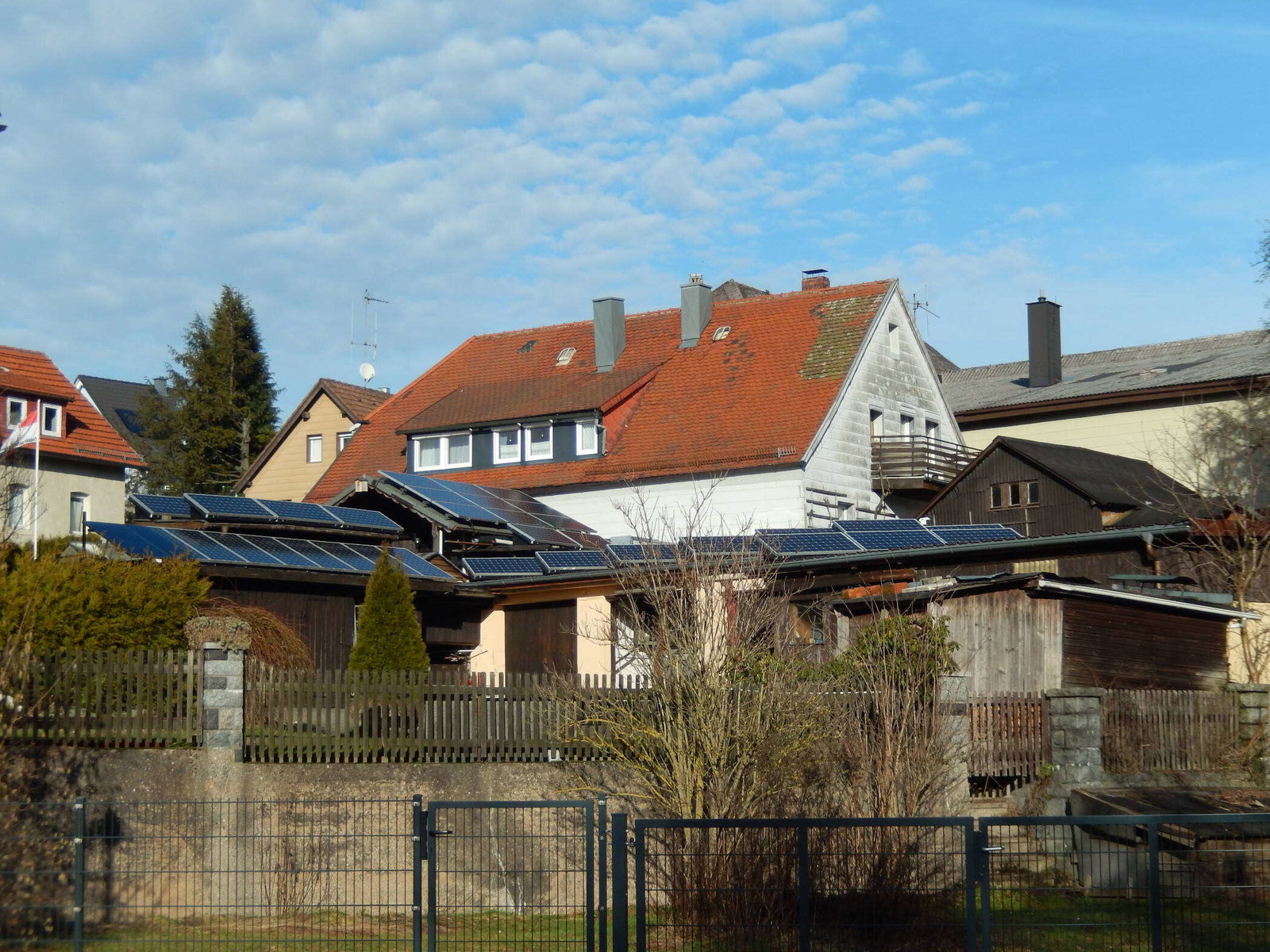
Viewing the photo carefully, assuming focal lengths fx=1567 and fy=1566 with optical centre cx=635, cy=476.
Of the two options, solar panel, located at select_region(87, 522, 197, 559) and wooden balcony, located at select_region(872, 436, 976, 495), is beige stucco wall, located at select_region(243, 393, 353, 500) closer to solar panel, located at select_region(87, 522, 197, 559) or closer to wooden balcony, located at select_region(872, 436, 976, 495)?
wooden balcony, located at select_region(872, 436, 976, 495)

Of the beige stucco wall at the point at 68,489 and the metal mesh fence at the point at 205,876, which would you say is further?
the beige stucco wall at the point at 68,489

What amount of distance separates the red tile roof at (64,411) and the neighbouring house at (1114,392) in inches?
1031

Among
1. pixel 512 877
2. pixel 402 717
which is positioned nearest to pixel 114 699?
pixel 402 717

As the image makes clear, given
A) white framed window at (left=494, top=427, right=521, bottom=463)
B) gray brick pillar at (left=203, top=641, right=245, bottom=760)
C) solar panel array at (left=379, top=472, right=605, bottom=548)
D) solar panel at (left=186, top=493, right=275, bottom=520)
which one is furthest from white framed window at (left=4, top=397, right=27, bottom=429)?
gray brick pillar at (left=203, top=641, right=245, bottom=760)

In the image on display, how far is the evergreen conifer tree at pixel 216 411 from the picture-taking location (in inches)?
2297

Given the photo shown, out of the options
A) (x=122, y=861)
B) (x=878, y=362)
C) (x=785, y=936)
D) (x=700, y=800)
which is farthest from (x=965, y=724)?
(x=878, y=362)

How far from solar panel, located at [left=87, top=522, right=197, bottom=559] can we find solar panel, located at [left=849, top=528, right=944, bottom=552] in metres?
11.8

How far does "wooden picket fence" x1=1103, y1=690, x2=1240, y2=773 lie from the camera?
63.7 ft

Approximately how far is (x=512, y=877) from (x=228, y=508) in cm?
1520

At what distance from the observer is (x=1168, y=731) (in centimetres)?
1994

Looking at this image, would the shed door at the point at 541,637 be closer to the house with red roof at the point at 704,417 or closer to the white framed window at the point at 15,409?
the house with red roof at the point at 704,417

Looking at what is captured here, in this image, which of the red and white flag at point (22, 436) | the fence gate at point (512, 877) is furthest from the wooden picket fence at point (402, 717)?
the red and white flag at point (22, 436)

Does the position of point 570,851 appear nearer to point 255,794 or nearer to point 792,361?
point 255,794

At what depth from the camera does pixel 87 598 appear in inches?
714
